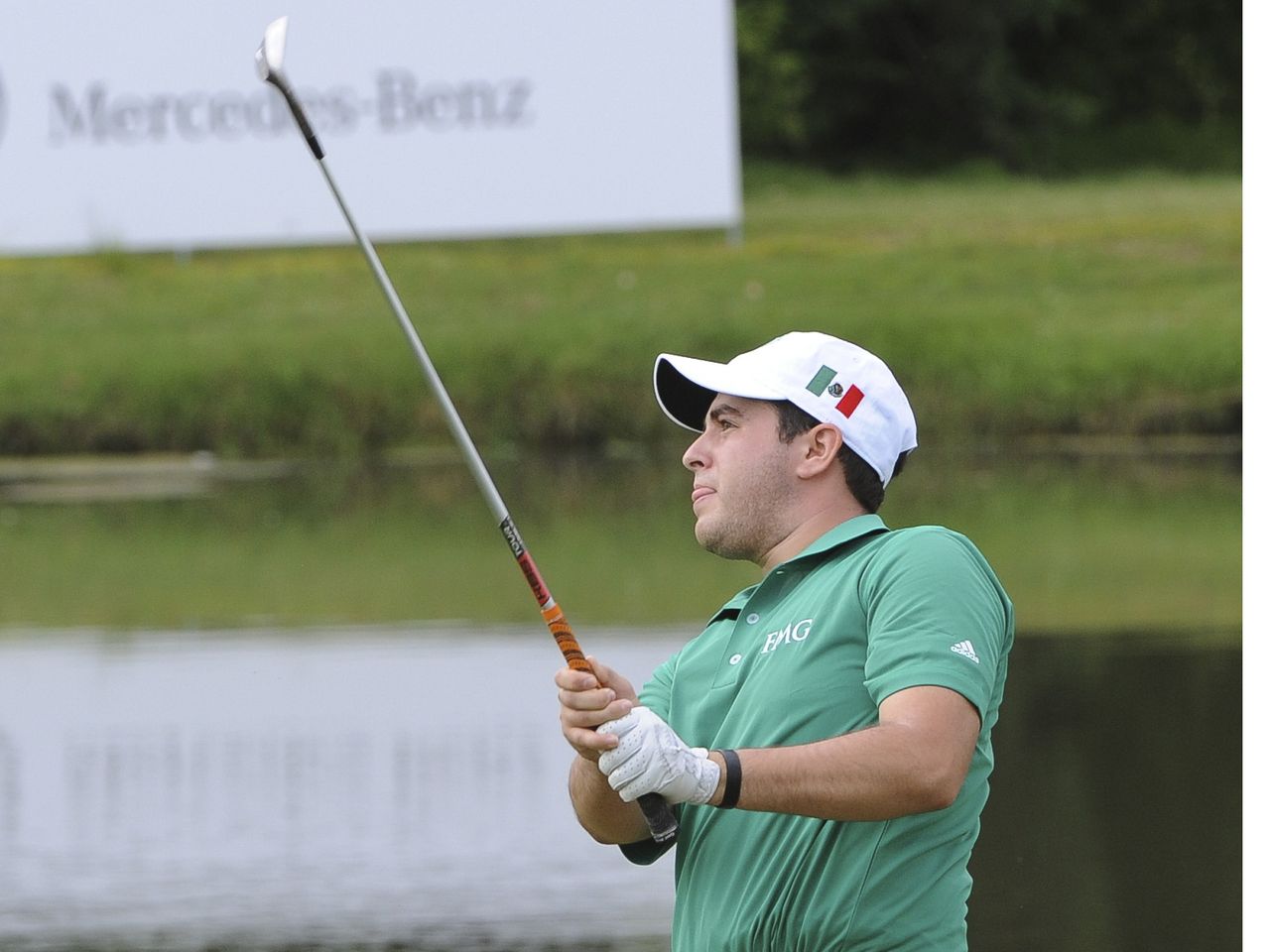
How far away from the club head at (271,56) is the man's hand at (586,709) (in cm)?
88

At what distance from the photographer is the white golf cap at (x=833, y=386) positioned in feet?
10.5

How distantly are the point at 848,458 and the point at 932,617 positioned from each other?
413mm

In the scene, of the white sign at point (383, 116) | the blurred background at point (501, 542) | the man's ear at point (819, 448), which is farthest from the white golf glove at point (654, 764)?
the white sign at point (383, 116)

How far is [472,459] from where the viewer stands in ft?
10.3

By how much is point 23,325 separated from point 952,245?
8564 mm

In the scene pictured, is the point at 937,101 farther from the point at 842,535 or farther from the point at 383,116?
the point at 842,535

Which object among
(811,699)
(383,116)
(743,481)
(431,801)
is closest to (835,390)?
(743,481)

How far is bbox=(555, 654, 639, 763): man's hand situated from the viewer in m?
2.88

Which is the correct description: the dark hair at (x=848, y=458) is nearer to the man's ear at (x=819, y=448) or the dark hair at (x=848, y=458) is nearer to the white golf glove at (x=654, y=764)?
the man's ear at (x=819, y=448)

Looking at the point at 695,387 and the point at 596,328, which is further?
the point at 596,328

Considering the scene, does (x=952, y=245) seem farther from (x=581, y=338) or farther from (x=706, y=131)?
(x=581, y=338)

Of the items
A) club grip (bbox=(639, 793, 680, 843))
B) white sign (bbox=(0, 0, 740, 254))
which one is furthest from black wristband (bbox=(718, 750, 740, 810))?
white sign (bbox=(0, 0, 740, 254))

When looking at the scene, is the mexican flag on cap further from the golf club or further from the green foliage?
the green foliage

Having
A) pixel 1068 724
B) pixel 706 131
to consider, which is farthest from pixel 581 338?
pixel 1068 724
